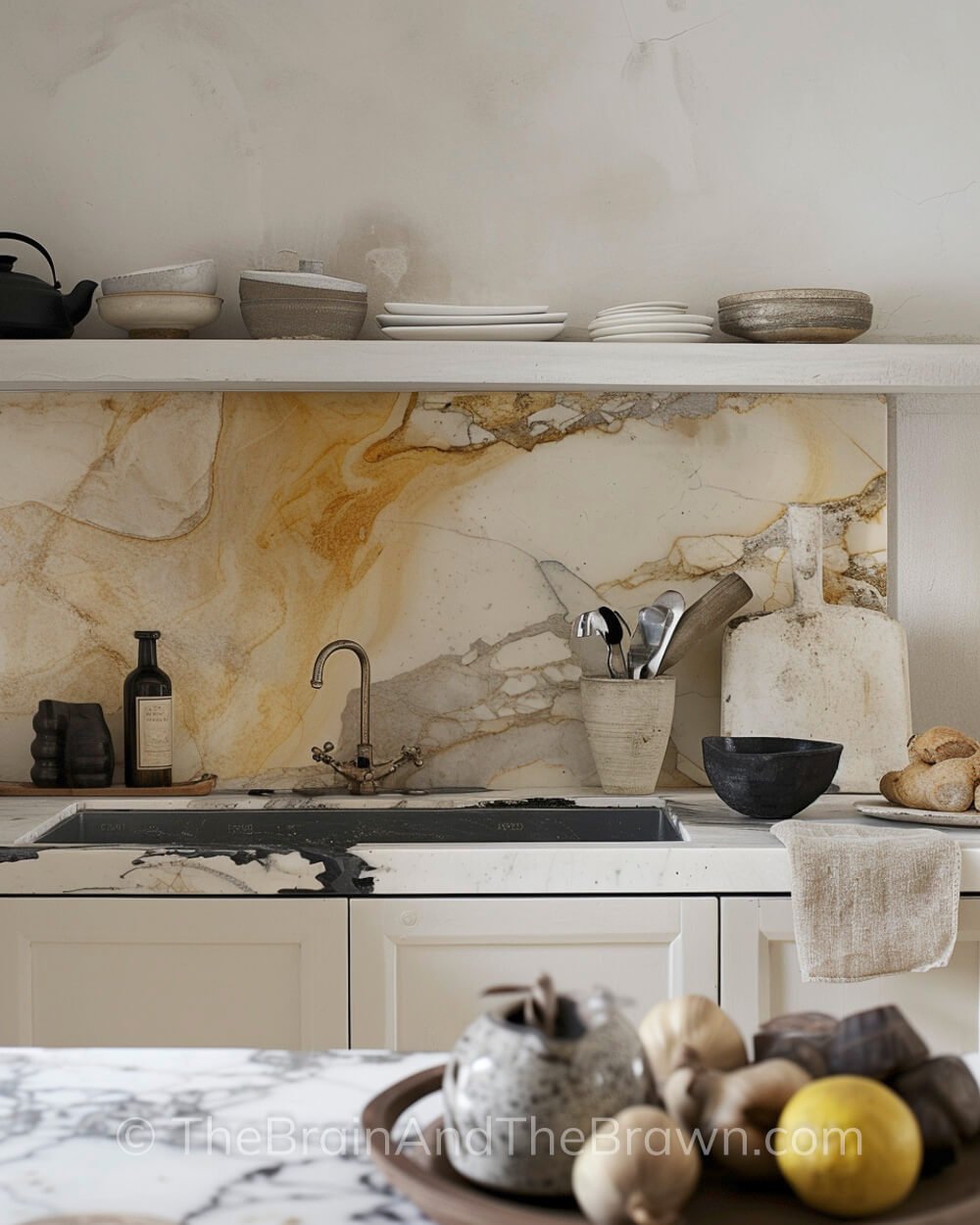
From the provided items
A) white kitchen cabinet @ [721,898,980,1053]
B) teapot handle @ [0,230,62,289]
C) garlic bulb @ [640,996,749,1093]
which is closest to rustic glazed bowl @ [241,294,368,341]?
teapot handle @ [0,230,62,289]

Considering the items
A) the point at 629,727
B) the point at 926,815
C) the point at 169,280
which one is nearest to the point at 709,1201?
the point at 926,815

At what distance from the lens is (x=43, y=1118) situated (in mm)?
909

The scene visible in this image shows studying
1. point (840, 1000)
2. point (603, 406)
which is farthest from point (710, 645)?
point (840, 1000)

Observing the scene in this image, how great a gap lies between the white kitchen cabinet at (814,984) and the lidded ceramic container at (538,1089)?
120 centimetres

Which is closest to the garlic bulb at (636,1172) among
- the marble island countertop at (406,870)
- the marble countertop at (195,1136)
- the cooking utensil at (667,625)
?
the marble countertop at (195,1136)

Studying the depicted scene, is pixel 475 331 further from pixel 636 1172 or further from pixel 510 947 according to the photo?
pixel 636 1172

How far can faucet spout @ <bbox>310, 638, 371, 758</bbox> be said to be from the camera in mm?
2410

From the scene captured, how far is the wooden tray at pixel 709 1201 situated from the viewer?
0.69 m

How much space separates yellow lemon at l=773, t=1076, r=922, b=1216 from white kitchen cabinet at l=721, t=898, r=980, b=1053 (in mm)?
1211

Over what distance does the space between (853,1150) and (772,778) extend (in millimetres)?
1418

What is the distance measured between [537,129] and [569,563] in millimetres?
823

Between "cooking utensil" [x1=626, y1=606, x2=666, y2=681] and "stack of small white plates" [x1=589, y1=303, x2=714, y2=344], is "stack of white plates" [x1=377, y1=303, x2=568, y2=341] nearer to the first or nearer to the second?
"stack of small white plates" [x1=589, y1=303, x2=714, y2=344]

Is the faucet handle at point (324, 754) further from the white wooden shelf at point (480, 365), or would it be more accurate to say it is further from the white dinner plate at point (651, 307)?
the white dinner plate at point (651, 307)

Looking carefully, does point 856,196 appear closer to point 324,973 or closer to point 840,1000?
point 840,1000
